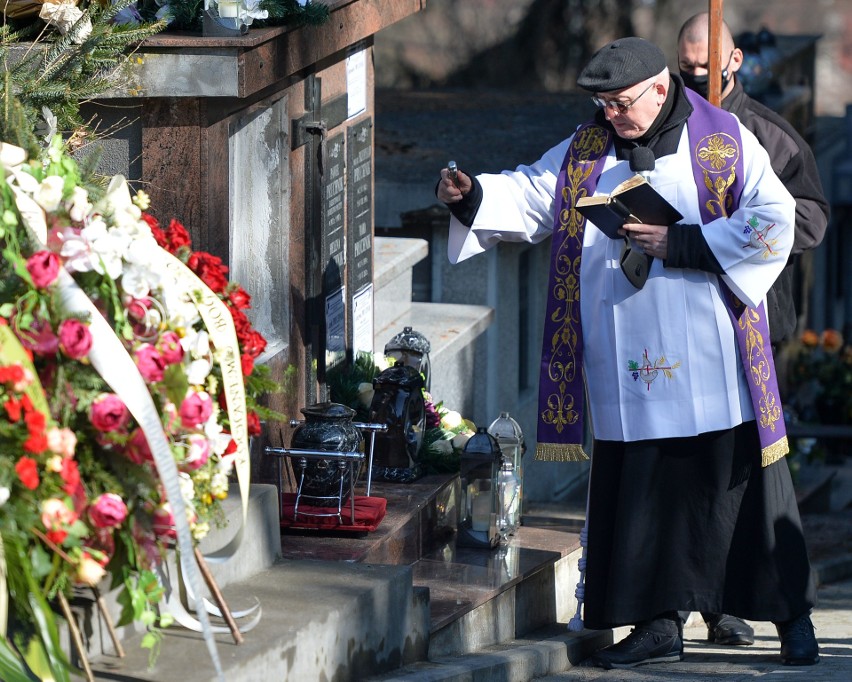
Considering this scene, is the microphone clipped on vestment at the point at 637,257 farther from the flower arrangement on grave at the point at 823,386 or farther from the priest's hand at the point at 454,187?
the flower arrangement on grave at the point at 823,386

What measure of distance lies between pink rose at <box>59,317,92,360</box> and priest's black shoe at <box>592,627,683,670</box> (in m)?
2.68

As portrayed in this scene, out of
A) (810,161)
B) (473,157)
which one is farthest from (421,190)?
(810,161)

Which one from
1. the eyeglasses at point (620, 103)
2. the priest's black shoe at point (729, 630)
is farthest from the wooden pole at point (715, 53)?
the priest's black shoe at point (729, 630)

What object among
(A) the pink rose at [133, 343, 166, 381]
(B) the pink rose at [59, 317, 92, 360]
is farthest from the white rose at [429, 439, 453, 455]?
(B) the pink rose at [59, 317, 92, 360]

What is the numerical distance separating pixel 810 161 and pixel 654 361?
1.10m

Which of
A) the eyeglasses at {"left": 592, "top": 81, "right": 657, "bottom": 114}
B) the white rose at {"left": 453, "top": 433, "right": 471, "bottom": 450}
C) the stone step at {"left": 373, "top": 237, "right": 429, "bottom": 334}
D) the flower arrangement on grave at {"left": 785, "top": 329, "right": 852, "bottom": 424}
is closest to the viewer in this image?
the eyeglasses at {"left": 592, "top": 81, "right": 657, "bottom": 114}

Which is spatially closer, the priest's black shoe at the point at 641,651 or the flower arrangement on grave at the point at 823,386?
the priest's black shoe at the point at 641,651

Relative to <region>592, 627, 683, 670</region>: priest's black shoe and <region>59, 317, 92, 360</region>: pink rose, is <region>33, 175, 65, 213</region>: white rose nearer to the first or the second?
<region>59, 317, 92, 360</region>: pink rose

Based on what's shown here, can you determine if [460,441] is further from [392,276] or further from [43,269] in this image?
[43,269]

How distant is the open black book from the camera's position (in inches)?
203

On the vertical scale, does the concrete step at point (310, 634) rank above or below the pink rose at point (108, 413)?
below

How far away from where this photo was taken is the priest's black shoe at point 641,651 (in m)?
5.44

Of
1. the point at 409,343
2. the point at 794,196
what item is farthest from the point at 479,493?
the point at 794,196

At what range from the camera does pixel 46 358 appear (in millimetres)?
3477
